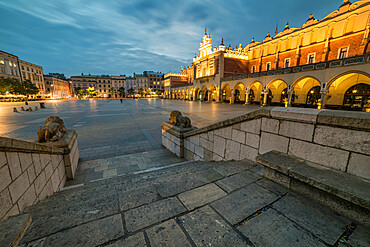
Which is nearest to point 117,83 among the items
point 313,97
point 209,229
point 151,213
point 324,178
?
point 313,97

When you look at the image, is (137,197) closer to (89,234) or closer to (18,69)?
(89,234)

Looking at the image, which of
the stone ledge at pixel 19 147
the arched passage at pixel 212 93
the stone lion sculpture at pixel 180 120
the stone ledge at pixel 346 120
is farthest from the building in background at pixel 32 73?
the stone ledge at pixel 346 120

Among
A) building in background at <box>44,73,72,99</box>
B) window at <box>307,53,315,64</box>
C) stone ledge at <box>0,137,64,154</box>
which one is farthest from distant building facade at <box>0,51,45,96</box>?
window at <box>307,53,315,64</box>

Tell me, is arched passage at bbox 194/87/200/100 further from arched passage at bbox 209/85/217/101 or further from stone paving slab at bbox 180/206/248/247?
stone paving slab at bbox 180/206/248/247

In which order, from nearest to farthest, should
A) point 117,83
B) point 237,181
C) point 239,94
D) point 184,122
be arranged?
1. point 237,181
2. point 184,122
3. point 239,94
4. point 117,83

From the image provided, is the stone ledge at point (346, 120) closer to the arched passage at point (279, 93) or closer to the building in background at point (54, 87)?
the arched passage at point (279, 93)

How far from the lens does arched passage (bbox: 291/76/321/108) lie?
76.6 ft

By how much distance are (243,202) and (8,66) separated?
8142cm

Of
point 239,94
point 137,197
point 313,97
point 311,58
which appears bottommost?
point 137,197

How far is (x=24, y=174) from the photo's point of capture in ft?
7.82

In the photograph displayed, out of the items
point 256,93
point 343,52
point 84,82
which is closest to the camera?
point 343,52

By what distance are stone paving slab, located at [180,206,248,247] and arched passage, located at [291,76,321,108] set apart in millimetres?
29630

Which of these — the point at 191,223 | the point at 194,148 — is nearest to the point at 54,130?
the point at 194,148

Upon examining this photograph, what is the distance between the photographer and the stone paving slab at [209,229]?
1377 millimetres
